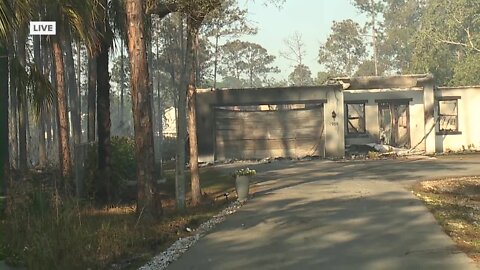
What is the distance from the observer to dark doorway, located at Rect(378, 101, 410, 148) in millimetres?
34531

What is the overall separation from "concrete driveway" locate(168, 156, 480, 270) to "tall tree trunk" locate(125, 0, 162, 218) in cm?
154

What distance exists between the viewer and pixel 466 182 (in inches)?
744

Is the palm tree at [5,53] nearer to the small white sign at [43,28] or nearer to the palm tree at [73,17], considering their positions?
the small white sign at [43,28]

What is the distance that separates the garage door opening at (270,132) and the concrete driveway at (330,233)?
1232 cm

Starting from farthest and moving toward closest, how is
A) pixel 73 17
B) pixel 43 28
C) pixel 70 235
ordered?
pixel 73 17, pixel 43 28, pixel 70 235

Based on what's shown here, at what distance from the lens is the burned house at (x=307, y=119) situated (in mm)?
31484

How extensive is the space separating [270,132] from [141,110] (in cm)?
1972

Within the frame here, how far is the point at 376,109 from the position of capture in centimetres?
3384

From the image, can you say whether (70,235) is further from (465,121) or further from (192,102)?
(465,121)

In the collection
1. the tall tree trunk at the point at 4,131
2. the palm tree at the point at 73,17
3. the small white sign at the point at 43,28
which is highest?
the palm tree at the point at 73,17

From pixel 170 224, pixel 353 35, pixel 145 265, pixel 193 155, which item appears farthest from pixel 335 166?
pixel 353 35

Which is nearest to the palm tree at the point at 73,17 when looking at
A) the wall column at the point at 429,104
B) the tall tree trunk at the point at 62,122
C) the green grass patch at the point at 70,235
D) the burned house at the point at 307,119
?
the tall tree trunk at the point at 62,122

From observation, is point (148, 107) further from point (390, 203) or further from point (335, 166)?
point (335, 166)

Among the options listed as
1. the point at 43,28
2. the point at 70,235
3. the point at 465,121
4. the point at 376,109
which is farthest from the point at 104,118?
the point at 465,121
